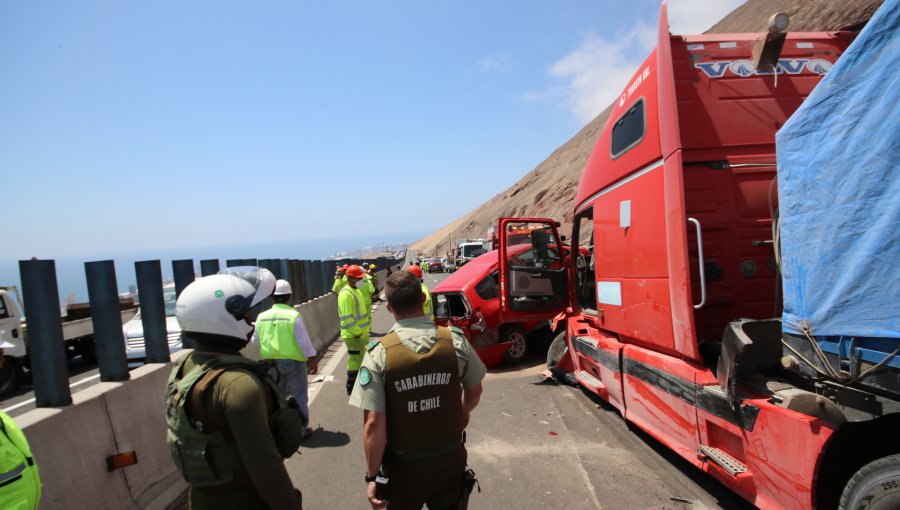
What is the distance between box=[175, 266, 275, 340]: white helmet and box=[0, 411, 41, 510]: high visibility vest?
0.67m

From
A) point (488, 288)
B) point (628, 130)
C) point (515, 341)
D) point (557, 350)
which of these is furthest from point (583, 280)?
point (628, 130)

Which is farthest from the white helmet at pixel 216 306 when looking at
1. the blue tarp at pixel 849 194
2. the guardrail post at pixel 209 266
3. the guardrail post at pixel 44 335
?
the guardrail post at pixel 209 266

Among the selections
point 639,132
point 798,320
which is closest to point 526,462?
point 798,320

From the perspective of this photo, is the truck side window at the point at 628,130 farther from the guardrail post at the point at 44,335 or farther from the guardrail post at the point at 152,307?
the guardrail post at the point at 44,335

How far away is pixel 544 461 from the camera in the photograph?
473 centimetres

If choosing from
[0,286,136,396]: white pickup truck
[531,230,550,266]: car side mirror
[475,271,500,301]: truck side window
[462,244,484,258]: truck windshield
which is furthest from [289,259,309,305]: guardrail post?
[462,244,484,258]: truck windshield

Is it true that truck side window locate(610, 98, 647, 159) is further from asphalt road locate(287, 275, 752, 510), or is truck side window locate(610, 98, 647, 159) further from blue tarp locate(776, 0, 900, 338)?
asphalt road locate(287, 275, 752, 510)

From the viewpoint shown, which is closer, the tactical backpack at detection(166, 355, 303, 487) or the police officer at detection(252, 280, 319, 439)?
the tactical backpack at detection(166, 355, 303, 487)

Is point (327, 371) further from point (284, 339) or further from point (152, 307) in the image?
point (152, 307)

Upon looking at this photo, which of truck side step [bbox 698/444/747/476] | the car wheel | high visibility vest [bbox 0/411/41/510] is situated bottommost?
the car wheel

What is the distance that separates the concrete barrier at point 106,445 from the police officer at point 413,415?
2165mm

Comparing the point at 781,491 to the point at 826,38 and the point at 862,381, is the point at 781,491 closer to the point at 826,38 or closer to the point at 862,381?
the point at 862,381

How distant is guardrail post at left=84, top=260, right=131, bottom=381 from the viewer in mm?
3934

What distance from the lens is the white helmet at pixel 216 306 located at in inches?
79.9
